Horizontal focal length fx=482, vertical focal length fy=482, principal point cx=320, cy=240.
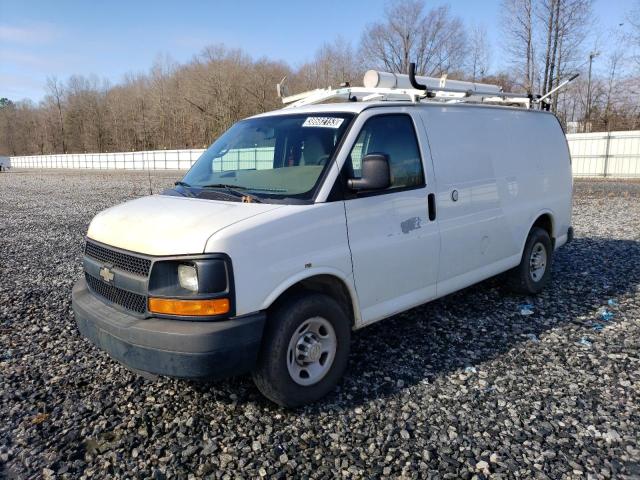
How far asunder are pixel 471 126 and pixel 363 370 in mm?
2685

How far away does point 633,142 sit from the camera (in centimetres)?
2655

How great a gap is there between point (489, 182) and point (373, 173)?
1.98 m

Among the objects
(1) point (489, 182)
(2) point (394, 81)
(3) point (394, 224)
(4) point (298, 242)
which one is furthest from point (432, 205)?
(2) point (394, 81)

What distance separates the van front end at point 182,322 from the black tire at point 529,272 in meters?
3.85

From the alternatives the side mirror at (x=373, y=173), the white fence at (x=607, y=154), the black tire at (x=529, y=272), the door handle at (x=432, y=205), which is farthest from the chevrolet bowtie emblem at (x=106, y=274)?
the white fence at (x=607, y=154)

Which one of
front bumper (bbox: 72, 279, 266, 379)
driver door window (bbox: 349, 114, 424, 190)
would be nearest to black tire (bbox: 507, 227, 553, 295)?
driver door window (bbox: 349, 114, 424, 190)

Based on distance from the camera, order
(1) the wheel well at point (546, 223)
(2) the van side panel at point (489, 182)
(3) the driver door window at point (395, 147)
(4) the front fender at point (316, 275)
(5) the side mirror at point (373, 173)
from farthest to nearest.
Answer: (1) the wheel well at point (546, 223) < (2) the van side panel at point (489, 182) < (3) the driver door window at point (395, 147) < (5) the side mirror at point (373, 173) < (4) the front fender at point (316, 275)

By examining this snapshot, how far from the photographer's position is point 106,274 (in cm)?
349

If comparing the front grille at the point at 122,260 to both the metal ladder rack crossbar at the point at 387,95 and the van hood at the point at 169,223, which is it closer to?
the van hood at the point at 169,223

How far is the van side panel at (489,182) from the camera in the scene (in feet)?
14.8

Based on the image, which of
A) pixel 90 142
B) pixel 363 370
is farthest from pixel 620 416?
pixel 90 142

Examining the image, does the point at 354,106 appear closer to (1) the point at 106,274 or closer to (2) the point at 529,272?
(1) the point at 106,274

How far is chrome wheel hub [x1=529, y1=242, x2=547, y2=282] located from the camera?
19.5 ft

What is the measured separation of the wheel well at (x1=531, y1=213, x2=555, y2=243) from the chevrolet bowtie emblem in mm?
4955
